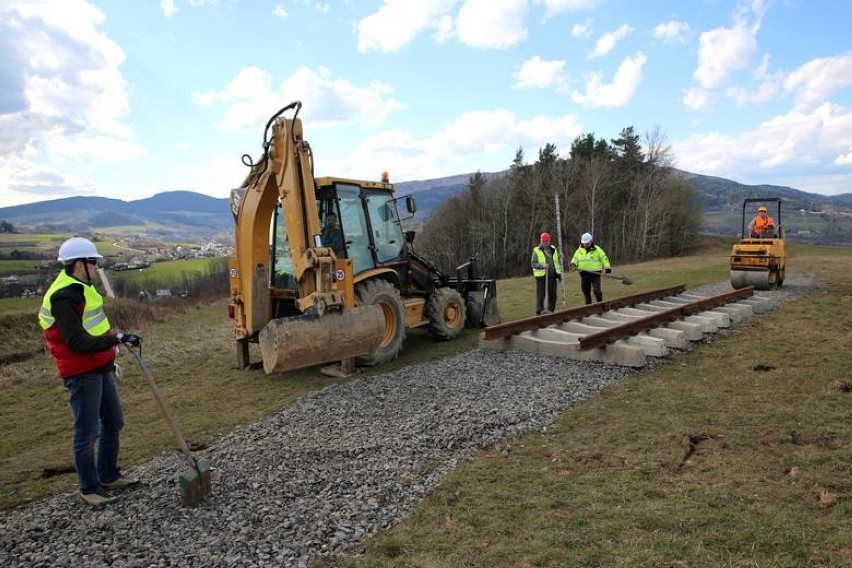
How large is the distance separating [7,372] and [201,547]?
10.2 m

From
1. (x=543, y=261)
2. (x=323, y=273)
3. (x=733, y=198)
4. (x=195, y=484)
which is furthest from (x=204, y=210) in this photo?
(x=195, y=484)

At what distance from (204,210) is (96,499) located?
20482cm

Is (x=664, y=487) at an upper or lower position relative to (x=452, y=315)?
lower

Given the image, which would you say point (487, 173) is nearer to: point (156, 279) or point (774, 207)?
point (156, 279)

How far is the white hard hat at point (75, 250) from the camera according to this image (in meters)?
4.24

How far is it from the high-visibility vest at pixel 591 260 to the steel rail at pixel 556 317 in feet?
2.96

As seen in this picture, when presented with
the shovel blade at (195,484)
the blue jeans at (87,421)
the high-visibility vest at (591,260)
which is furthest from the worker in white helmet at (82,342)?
the high-visibility vest at (591,260)

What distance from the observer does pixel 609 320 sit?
987cm

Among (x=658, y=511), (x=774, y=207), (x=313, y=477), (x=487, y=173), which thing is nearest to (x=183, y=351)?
(x=313, y=477)

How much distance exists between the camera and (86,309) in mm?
4289

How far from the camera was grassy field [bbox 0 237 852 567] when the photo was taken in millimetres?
3270

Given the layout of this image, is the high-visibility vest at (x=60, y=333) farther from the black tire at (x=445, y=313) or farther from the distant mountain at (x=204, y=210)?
the black tire at (x=445, y=313)

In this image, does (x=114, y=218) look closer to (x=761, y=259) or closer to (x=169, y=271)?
(x=169, y=271)

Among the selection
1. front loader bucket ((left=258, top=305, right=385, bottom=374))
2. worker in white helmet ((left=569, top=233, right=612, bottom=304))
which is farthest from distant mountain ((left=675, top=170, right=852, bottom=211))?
front loader bucket ((left=258, top=305, right=385, bottom=374))
